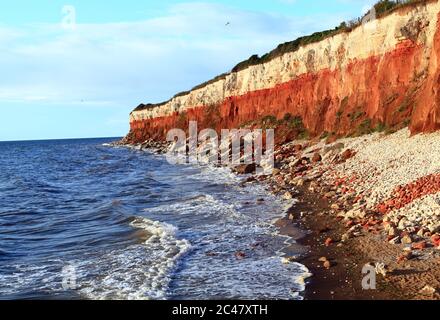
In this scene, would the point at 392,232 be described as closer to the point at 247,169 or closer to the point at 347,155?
the point at 347,155

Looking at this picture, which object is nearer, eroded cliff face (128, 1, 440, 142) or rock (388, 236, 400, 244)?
rock (388, 236, 400, 244)

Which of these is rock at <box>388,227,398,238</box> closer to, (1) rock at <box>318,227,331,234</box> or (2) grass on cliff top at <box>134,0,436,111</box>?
(1) rock at <box>318,227,331,234</box>

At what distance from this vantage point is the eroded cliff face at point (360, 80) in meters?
24.0

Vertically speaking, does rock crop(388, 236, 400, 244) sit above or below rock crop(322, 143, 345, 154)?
below

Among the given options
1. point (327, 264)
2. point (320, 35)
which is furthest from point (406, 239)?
point (320, 35)

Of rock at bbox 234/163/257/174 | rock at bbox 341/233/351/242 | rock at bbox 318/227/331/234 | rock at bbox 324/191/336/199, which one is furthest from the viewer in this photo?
rock at bbox 234/163/257/174

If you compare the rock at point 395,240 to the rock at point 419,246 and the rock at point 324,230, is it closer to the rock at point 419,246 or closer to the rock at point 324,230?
the rock at point 419,246

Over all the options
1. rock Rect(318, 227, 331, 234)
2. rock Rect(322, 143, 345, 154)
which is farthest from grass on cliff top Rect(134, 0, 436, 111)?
rock Rect(318, 227, 331, 234)

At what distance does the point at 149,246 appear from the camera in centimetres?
1363

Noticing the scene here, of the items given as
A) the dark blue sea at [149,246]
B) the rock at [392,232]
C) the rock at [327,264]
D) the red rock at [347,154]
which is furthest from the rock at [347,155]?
the rock at [327,264]

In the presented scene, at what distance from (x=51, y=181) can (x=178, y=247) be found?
26.1 meters

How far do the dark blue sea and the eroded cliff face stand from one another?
904 centimetres

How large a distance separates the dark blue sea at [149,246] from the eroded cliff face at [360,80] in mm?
9039

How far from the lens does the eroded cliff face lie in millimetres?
23953
